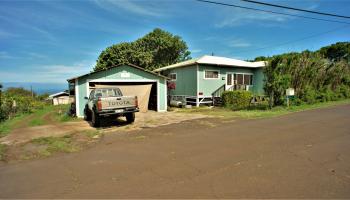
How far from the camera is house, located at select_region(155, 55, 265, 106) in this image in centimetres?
1944

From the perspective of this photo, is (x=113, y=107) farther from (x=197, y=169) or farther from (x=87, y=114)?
(x=197, y=169)

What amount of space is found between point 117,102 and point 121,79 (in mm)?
5144

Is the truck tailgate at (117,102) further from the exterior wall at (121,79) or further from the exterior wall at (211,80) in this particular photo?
the exterior wall at (211,80)

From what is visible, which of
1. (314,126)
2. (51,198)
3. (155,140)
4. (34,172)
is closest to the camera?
(51,198)

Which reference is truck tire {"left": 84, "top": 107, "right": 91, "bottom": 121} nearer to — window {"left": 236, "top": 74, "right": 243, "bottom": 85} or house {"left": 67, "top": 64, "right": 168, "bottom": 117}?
Result: house {"left": 67, "top": 64, "right": 168, "bottom": 117}

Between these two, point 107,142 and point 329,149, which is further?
point 107,142

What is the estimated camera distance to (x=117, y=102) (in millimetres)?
10570

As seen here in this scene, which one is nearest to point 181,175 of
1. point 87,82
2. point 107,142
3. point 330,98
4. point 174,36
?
point 107,142

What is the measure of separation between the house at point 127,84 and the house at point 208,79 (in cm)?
371

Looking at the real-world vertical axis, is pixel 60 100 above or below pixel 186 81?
below

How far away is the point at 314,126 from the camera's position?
8.62 metres

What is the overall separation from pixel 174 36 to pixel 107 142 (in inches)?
1601

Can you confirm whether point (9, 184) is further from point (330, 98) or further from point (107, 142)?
point (330, 98)

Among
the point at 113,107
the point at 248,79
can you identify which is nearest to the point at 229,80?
the point at 248,79
